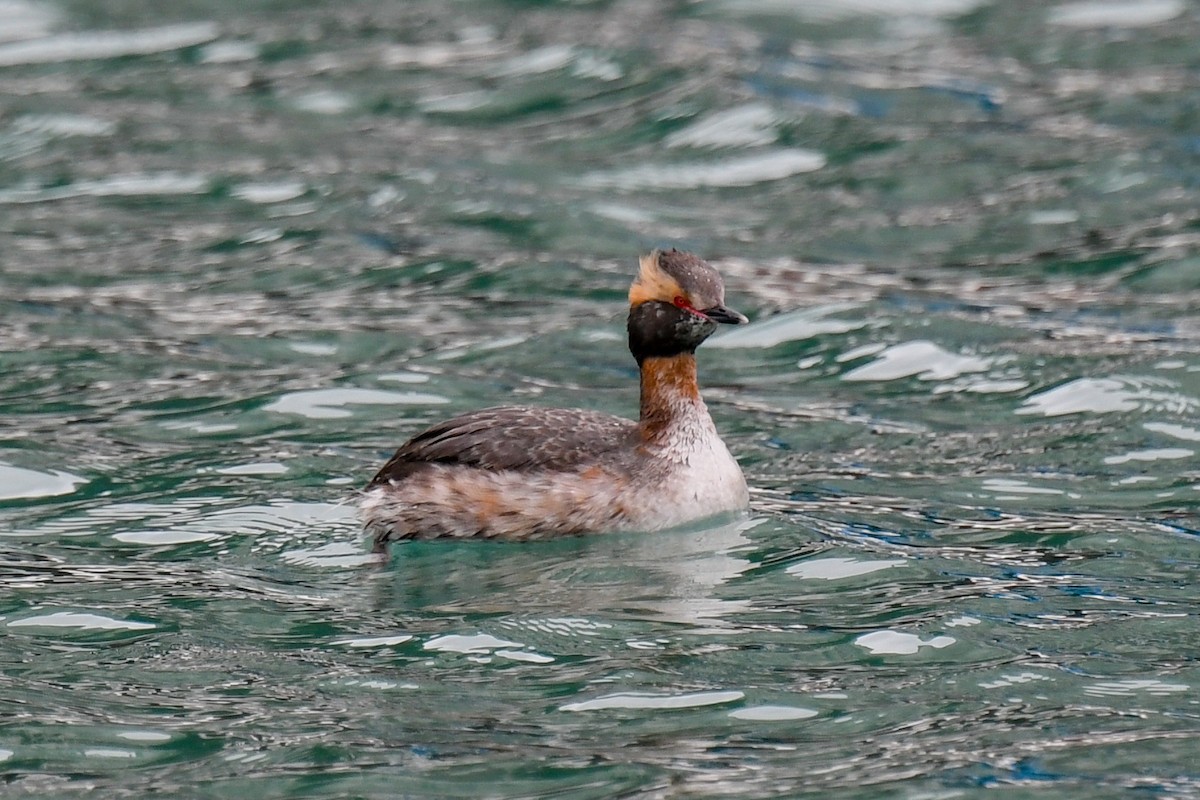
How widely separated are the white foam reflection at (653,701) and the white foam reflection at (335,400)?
13.4 feet

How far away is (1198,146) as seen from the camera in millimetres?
15133

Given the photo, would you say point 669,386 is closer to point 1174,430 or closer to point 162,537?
point 162,537

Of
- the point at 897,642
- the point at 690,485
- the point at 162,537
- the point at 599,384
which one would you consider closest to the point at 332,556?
the point at 162,537

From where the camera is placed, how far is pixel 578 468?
9055 millimetres

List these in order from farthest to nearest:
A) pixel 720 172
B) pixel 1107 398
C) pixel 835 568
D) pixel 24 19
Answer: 1. pixel 24 19
2. pixel 720 172
3. pixel 1107 398
4. pixel 835 568

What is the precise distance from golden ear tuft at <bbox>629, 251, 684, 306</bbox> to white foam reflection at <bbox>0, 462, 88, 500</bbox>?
2.75m

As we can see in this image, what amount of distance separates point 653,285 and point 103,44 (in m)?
10.2

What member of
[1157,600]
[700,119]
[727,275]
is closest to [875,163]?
[700,119]

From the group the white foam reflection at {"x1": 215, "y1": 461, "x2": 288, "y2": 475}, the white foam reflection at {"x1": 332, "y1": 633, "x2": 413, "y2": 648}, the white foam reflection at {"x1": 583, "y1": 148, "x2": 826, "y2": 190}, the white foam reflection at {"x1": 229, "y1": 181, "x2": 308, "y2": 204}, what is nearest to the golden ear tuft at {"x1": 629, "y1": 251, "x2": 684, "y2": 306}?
the white foam reflection at {"x1": 215, "y1": 461, "x2": 288, "y2": 475}

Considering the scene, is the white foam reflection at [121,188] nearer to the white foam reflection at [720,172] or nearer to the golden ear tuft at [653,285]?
the white foam reflection at [720,172]

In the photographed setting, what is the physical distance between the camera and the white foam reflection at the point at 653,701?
22.9ft

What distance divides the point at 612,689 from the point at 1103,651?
176 cm

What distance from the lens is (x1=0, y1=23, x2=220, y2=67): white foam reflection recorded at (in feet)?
58.3

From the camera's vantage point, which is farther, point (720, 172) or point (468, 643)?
point (720, 172)
